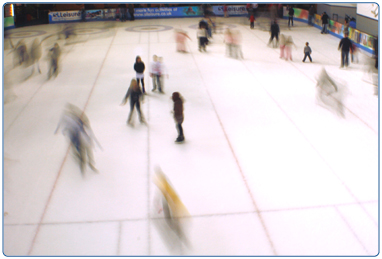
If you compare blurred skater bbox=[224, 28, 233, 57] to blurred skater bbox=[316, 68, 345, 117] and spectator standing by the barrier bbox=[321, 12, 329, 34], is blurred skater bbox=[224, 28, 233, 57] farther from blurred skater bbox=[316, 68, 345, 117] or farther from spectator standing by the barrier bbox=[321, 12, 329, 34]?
spectator standing by the barrier bbox=[321, 12, 329, 34]

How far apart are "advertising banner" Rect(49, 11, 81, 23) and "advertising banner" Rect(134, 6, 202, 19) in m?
4.97

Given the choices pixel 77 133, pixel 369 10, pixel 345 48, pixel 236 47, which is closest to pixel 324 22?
pixel 369 10

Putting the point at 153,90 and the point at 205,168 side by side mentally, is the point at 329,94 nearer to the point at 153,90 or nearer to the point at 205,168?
the point at 153,90

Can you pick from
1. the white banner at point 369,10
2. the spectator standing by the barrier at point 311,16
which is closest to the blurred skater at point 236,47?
the white banner at point 369,10

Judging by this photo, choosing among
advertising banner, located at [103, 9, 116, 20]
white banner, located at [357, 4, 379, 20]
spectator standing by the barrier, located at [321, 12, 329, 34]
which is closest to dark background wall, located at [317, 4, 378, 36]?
white banner, located at [357, 4, 379, 20]

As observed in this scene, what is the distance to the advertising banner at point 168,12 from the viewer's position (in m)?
31.4

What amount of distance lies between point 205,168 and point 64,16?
26574mm

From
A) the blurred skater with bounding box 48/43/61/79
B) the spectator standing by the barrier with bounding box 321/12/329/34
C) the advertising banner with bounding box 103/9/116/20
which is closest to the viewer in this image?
the blurred skater with bounding box 48/43/61/79

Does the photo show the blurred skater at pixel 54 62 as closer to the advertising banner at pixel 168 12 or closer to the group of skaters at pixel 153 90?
the group of skaters at pixel 153 90

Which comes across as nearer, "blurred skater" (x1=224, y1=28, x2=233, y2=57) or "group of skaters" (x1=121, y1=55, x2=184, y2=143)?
"group of skaters" (x1=121, y1=55, x2=184, y2=143)

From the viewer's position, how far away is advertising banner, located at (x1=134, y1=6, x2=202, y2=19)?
31.4m

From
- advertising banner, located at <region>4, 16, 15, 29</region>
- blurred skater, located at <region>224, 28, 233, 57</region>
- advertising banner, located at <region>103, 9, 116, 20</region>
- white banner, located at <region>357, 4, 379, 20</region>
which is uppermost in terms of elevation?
advertising banner, located at <region>103, 9, 116, 20</region>

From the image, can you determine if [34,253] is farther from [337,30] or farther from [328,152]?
[337,30]

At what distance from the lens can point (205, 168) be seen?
737 cm
